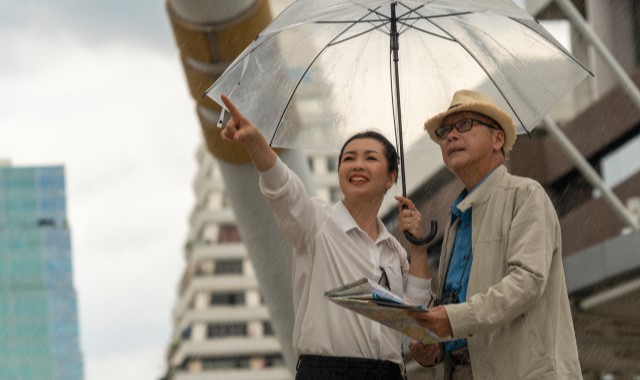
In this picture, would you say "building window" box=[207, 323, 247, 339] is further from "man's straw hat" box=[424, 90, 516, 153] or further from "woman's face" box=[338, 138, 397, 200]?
"man's straw hat" box=[424, 90, 516, 153]

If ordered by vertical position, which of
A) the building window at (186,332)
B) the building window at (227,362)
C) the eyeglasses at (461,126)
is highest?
the building window at (186,332)

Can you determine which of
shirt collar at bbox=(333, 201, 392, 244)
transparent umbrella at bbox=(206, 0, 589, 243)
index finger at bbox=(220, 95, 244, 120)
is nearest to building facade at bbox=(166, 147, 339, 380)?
transparent umbrella at bbox=(206, 0, 589, 243)

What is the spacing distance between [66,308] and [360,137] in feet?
362

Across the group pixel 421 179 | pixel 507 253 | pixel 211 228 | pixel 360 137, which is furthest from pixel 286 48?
pixel 211 228

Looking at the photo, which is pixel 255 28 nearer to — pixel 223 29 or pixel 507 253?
pixel 223 29

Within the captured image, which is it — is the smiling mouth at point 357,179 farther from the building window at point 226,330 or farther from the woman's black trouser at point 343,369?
the building window at point 226,330

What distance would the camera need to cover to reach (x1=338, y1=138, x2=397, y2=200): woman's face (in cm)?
545

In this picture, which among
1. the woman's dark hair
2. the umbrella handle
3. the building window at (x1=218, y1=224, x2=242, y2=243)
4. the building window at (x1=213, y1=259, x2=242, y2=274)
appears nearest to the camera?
the umbrella handle

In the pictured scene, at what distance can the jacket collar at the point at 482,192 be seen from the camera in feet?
16.6

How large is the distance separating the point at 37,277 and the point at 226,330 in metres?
20.1

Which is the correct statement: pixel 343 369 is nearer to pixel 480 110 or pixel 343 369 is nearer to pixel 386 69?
pixel 480 110

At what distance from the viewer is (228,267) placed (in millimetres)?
122062

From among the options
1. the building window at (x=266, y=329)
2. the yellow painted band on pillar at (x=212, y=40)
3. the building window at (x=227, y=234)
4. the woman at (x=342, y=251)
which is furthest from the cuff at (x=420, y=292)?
the building window at (x=227, y=234)

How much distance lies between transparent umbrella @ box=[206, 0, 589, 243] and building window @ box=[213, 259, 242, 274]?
4507 inches
